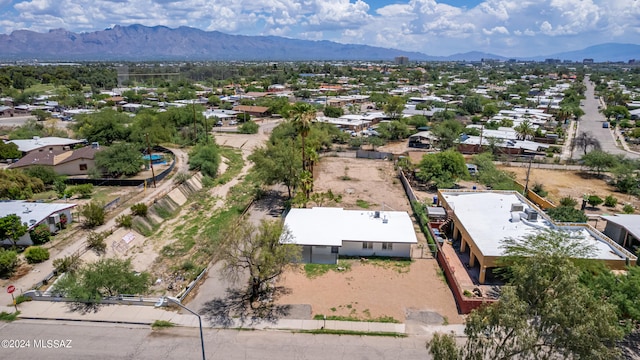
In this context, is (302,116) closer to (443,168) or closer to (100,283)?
(443,168)

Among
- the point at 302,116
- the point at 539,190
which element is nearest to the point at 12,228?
the point at 302,116

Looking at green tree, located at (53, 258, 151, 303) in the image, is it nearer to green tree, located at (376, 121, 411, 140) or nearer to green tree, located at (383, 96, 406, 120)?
green tree, located at (376, 121, 411, 140)

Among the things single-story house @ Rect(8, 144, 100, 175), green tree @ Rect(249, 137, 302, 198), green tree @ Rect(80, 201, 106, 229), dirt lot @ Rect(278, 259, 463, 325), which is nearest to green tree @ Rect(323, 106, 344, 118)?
green tree @ Rect(249, 137, 302, 198)

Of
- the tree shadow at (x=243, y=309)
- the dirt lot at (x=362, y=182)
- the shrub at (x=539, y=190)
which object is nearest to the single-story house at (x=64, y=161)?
the dirt lot at (x=362, y=182)

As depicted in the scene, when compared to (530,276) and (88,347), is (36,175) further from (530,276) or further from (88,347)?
(530,276)

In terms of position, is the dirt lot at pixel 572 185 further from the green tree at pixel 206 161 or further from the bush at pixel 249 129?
the bush at pixel 249 129

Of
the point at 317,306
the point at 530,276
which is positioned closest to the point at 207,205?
the point at 317,306
